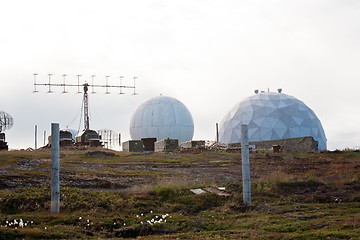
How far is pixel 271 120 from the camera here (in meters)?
54.0

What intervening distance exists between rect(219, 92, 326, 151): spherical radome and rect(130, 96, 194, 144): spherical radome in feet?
16.9

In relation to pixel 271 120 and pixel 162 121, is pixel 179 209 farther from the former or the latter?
pixel 162 121

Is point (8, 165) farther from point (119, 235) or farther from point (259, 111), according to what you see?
point (259, 111)

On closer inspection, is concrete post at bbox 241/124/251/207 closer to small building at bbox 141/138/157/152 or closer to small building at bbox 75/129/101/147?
small building at bbox 75/129/101/147

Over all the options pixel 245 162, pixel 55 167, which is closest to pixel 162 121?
pixel 245 162

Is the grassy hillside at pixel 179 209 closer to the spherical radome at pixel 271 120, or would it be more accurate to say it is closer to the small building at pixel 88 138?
the small building at pixel 88 138

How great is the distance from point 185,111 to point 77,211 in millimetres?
49650

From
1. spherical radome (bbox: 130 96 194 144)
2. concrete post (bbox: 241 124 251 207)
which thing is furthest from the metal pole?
spherical radome (bbox: 130 96 194 144)

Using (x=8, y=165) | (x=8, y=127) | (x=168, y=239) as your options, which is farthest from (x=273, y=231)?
(x=8, y=127)

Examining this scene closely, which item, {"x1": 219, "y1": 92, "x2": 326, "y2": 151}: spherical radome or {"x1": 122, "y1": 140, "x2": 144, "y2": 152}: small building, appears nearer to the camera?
{"x1": 122, "y1": 140, "x2": 144, "y2": 152}: small building

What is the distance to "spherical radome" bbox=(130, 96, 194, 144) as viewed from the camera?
5975 centimetres

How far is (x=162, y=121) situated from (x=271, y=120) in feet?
45.4

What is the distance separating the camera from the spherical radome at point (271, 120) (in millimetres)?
53312

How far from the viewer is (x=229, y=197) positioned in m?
15.5
